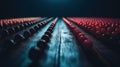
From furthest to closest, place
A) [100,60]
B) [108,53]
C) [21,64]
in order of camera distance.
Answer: [108,53], [100,60], [21,64]

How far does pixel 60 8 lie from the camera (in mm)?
20734

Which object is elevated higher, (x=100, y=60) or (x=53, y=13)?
(x=100, y=60)

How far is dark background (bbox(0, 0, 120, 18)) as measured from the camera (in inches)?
606

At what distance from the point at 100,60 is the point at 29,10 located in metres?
17.4

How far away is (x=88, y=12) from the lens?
19.0 m

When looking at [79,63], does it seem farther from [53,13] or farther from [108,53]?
[53,13]

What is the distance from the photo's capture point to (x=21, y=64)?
1680 mm

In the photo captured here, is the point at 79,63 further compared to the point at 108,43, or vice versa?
the point at 108,43

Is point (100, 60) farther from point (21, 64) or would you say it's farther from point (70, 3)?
point (70, 3)

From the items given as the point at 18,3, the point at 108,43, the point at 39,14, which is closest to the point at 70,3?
the point at 39,14

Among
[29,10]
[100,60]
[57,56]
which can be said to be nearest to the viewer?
[100,60]

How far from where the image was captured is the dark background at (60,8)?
15.4m

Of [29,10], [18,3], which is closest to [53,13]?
[29,10]

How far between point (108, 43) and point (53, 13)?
17.9 m
